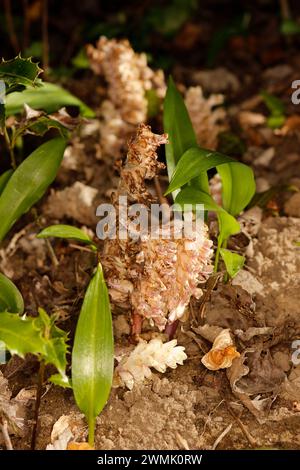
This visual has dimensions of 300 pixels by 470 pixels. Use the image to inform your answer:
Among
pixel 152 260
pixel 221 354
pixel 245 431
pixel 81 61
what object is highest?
pixel 81 61

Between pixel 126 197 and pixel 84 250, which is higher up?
pixel 126 197

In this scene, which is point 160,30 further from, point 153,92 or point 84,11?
point 153,92

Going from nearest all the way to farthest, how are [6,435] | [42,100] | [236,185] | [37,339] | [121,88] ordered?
[37,339] < [6,435] < [236,185] < [42,100] < [121,88]

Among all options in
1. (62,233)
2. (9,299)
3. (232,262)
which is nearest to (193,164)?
(232,262)

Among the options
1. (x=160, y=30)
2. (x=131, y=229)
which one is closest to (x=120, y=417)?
(x=131, y=229)

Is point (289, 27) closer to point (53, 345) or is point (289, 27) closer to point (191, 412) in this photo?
point (191, 412)

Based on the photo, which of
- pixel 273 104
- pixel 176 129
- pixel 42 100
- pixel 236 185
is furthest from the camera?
pixel 273 104

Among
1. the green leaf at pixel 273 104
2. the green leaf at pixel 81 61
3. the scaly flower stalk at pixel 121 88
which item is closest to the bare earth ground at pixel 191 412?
the scaly flower stalk at pixel 121 88

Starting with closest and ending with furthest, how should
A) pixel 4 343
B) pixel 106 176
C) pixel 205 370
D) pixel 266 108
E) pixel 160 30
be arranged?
1. pixel 4 343
2. pixel 205 370
3. pixel 106 176
4. pixel 266 108
5. pixel 160 30
